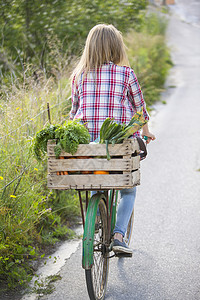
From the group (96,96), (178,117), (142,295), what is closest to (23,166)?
(96,96)

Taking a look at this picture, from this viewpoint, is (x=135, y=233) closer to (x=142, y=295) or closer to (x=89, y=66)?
(x=142, y=295)

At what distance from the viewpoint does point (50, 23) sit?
Result: 511 inches

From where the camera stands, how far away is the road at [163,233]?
412 centimetres

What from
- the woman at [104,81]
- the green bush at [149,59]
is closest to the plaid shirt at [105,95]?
the woman at [104,81]

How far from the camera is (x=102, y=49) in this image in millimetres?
3842

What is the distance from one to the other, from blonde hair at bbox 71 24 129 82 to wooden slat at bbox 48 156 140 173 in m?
0.85

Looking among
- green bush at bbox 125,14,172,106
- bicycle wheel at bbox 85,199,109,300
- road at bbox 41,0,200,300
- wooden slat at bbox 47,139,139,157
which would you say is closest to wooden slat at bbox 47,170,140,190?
wooden slat at bbox 47,139,139,157

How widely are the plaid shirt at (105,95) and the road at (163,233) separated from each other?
134 centimetres

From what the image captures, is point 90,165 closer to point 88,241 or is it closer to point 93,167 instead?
point 93,167

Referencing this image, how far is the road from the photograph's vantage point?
13.5ft

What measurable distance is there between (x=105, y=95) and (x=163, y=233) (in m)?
2.29

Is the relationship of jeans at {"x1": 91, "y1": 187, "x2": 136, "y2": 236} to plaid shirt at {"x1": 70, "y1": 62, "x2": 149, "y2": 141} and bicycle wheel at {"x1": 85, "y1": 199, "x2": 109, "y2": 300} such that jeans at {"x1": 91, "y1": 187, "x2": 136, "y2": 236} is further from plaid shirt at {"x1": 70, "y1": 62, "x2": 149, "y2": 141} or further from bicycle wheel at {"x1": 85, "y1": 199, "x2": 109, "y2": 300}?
plaid shirt at {"x1": 70, "y1": 62, "x2": 149, "y2": 141}

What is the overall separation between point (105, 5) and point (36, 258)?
11.0 meters

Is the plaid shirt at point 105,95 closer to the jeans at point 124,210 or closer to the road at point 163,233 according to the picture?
the jeans at point 124,210
